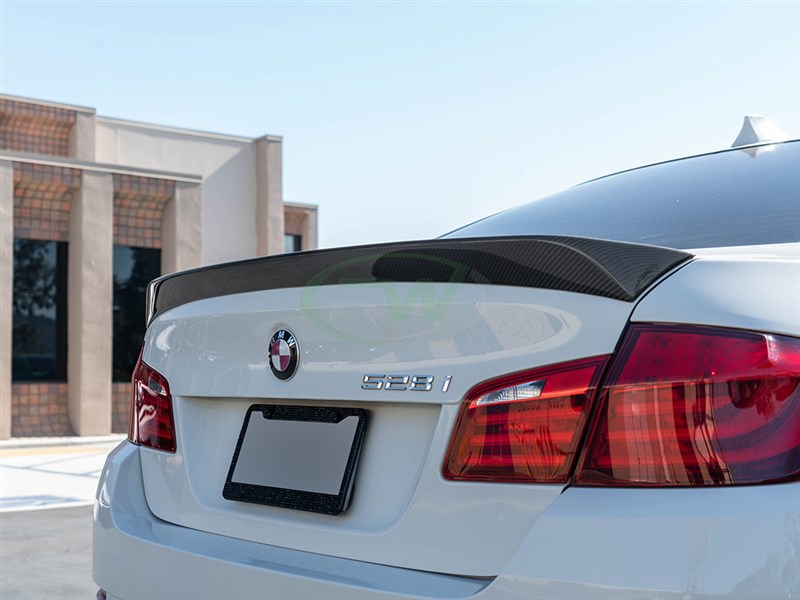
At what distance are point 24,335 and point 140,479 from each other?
49.8 ft

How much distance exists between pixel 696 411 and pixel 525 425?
0.26 m

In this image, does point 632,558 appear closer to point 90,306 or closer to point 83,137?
point 90,306

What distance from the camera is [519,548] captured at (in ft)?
4.44

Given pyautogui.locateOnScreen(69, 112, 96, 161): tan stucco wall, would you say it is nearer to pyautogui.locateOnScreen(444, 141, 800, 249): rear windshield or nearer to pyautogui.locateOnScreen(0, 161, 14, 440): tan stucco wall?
pyautogui.locateOnScreen(0, 161, 14, 440): tan stucco wall

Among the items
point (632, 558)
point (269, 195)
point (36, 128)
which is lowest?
point (632, 558)

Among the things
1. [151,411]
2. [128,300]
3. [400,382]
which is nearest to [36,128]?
[128,300]

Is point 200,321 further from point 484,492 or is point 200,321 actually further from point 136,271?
point 136,271

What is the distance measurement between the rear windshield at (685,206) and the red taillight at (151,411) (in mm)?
954

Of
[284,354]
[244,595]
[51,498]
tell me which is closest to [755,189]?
[284,354]

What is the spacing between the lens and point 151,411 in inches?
81.5

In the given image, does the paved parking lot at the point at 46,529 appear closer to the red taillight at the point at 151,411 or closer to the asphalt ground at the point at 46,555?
the asphalt ground at the point at 46,555

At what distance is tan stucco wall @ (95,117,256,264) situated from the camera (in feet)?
62.4

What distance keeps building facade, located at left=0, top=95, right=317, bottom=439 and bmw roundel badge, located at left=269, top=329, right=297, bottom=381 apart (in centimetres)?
1468

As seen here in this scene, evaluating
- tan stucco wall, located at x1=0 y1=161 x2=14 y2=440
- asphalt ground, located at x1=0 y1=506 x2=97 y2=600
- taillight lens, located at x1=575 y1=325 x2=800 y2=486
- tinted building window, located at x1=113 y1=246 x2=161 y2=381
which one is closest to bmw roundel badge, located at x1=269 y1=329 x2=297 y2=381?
taillight lens, located at x1=575 y1=325 x2=800 y2=486
